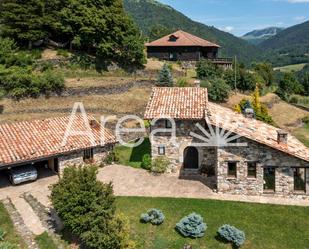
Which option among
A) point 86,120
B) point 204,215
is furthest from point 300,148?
point 86,120

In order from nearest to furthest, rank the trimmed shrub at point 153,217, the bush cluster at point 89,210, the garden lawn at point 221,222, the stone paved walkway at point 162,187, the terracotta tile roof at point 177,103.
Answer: the bush cluster at point 89,210, the garden lawn at point 221,222, the trimmed shrub at point 153,217, the stone paved walkway at point 162,187, the terracotta tile roof at point 177,103

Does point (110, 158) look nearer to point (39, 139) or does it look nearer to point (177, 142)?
point (39, 139)

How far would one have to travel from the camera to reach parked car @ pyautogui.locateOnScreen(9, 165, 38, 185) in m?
24.9

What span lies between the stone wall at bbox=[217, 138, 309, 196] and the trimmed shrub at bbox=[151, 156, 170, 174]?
192 inches

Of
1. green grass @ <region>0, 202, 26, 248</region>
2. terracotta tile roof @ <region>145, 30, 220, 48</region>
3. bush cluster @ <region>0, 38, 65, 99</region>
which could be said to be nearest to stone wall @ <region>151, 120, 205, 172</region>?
green grass @ <region>0, 202, 26, 248</region>

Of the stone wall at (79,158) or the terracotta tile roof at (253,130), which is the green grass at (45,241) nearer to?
the stone wall at (79,158)

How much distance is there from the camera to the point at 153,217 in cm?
2025

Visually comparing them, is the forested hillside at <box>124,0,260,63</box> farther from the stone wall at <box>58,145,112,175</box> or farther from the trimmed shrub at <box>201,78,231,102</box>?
the stone wall at <box>58,145,112,175</box>

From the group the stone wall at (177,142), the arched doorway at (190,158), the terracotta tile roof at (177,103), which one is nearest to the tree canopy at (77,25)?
the terracotta tile roof at (177,103)

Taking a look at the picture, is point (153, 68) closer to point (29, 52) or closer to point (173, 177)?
point (29, 52)

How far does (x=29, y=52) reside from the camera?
47.3 metres

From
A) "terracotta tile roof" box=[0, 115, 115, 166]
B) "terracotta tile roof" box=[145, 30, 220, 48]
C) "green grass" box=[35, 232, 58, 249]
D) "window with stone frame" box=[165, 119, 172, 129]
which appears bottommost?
"green grass" box=[35, 232, 58, 249]

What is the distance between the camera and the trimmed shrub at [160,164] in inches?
1049

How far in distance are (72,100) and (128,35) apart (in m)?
15.6
